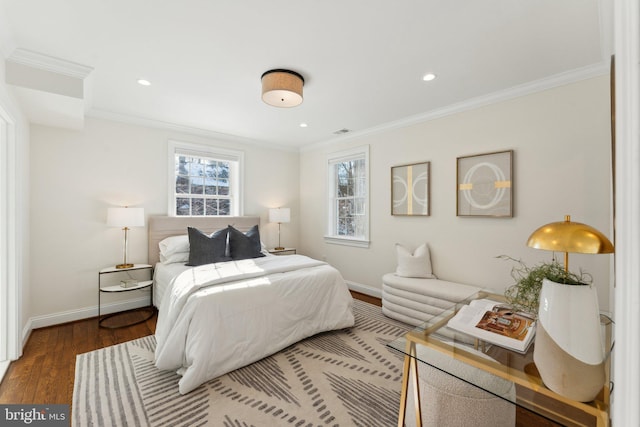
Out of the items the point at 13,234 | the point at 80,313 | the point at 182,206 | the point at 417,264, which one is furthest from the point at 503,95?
the point at 80,313

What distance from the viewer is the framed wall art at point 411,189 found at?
3557 millimetres

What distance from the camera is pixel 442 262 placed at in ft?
11.2

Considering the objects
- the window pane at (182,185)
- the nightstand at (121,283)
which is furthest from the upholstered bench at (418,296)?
the window pane at (182,185)

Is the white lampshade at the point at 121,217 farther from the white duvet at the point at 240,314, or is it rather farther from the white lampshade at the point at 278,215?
the white lampshade at the point at 278,215

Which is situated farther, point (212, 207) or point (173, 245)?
point (212, 207)

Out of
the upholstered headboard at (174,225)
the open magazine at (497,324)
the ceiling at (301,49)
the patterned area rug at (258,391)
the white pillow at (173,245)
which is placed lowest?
the patterned area rug at (258,391)

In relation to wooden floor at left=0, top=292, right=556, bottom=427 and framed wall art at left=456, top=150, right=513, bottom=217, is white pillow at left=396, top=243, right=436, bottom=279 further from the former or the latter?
wooden floor at left=0, top=292, right=556, bottom=427

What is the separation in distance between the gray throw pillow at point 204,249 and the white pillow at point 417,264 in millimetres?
2228

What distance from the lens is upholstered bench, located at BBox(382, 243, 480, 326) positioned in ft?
9.62

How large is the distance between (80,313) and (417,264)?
411 cm

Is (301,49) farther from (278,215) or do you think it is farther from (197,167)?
(278,215)

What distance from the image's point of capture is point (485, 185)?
9.95 feet

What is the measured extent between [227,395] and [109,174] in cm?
309

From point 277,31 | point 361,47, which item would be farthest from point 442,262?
point 277,31
